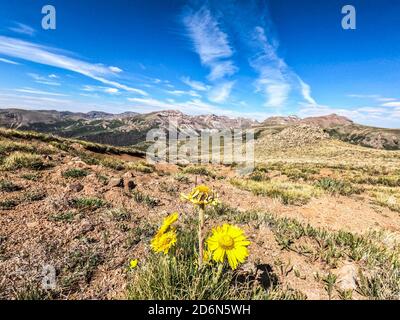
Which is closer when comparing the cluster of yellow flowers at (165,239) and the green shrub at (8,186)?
the cluster of yellow flowers at (165,239)

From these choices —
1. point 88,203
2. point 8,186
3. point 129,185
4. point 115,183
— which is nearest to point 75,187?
point 115,183

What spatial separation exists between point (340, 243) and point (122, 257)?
428 cm

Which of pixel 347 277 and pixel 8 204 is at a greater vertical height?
pixel 8 204

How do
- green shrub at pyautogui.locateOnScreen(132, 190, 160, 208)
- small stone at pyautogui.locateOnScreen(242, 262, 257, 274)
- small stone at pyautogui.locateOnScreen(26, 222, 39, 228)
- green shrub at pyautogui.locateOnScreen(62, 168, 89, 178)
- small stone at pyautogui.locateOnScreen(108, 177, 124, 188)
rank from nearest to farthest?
small stone at pyautogui.locateOnScreen(242, 262, 257, 274) < small stone at pyautogui.locateOnScreen(26, 222, 39, 228) < green shrub at pyautogui.locateOnScreen(132, 190, 160, 208) < small stone at pyautogui.locateOnScreen(108, 177, 124, 188) < green shrub at pyautogui.locateOnScreen(62, 168, 89, 178)

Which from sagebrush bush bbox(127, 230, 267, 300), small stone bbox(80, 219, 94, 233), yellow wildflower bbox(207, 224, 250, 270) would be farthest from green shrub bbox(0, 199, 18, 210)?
yellow wildflower bbox(207, 224, 250, 270)

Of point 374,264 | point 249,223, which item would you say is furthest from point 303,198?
point 374,264

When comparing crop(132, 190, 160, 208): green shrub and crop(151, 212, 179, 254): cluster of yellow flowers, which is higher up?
crop(151, 212, 179, 254): cluster of yellow flowers

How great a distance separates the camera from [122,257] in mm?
4383

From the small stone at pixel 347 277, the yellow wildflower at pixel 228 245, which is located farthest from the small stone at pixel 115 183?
the small stone at pixel 347 277

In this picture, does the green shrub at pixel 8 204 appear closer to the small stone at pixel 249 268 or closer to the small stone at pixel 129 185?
the small stone at pixel 129 185

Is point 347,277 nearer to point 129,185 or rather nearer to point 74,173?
point 129,185

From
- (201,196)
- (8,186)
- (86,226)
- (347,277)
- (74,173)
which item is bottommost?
(347,277)

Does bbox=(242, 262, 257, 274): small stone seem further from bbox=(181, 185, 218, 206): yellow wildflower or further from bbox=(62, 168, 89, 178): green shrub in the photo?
bbox=(62, 168, 89, 178): green shrub
